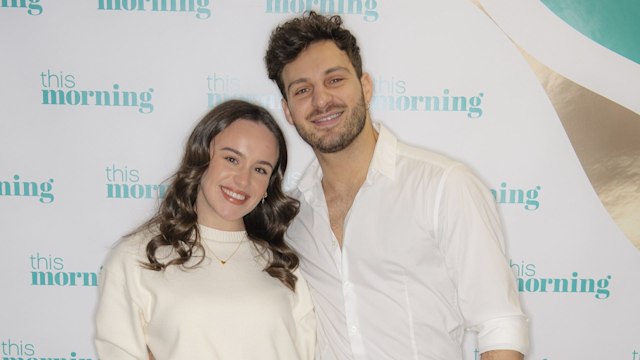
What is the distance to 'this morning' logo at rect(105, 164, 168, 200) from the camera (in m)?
2.29

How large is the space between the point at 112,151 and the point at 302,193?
88cm

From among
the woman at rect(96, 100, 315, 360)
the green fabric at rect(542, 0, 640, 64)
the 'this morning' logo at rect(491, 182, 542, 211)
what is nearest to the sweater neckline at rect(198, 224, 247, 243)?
the woman at rect(96, 100, 315, 360)

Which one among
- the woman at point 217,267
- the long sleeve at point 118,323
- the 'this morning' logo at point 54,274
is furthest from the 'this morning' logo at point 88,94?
the long sleeve at point 118,323

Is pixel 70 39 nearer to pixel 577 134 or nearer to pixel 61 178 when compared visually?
pixel 61 178

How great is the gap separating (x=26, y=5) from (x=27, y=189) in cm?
79

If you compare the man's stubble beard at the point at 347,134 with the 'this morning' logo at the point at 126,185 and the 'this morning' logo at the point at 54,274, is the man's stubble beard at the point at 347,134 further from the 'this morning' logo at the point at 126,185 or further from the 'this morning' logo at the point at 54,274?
the 'this morning' logo at the point at 54,274

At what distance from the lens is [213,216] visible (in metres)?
1.92

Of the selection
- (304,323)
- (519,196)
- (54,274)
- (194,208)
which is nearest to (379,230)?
(304,323)

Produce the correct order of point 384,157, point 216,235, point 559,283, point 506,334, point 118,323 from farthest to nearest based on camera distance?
point 559,283, point 216,235, point 384,157, point 118,323, point 506,334

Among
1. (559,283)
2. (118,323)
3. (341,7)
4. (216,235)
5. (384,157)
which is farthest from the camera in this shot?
(559,283)

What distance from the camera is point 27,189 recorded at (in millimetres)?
2301

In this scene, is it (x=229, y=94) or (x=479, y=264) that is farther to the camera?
(x=229, y=94)

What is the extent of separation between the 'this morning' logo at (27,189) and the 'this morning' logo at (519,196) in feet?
6.35

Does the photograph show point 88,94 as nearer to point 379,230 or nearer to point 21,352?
point 21,352
